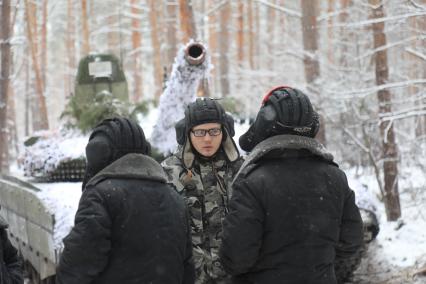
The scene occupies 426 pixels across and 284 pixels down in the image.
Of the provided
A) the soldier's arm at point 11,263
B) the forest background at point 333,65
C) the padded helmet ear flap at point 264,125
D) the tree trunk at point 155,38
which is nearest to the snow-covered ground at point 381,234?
the forest background at point 333,65

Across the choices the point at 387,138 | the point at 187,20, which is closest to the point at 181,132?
the point at 387,138

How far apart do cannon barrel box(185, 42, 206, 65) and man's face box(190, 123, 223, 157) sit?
104 inches

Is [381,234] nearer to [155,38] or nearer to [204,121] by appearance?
[204,121]

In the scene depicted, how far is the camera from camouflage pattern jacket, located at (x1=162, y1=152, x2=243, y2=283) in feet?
10.9

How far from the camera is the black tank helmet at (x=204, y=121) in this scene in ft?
Result: 11.1

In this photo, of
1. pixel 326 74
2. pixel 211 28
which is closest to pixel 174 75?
pixel 326 74

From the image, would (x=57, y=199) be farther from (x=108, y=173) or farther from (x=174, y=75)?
(x=108, y=173)

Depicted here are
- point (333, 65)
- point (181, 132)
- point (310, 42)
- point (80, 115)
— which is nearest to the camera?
point (181, 132)

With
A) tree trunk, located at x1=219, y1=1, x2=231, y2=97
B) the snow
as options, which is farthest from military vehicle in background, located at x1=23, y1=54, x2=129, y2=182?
tree trunk, located at x1=219, y1=1, x2=231, y2=97

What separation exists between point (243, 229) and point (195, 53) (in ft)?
12.2

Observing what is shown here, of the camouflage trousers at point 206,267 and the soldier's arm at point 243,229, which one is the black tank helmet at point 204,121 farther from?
the soldier's arm at point 243,229

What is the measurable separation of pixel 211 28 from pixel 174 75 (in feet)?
65.0

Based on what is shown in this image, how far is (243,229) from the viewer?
253 cm

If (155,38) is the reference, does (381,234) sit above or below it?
below
